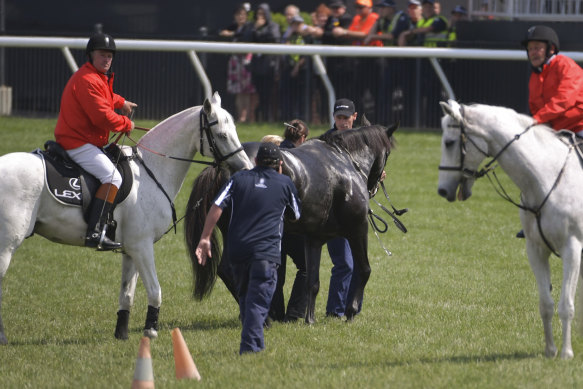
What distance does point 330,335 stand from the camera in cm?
889

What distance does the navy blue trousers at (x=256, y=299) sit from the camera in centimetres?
776

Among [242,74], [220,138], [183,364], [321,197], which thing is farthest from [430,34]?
[183,364]

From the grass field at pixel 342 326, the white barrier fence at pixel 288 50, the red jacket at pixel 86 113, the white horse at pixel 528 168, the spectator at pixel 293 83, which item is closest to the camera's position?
the grass field at pixel 342 326

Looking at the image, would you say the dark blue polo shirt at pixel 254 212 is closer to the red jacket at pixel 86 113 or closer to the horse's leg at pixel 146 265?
the horse's leg at pixel 146 265

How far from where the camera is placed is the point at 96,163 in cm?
841

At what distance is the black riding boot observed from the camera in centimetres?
838

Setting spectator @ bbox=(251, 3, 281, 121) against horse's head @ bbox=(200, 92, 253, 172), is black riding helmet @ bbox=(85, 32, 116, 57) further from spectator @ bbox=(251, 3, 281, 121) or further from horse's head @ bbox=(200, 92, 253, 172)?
spectator @ bbox=(251, 3, 281, 121)

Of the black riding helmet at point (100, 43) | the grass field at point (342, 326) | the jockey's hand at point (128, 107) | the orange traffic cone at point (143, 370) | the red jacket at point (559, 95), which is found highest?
the black riding helmet at point (100, 43)

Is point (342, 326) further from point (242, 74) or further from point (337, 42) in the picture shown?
point (337, 42)

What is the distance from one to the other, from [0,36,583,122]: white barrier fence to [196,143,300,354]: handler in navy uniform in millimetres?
9329

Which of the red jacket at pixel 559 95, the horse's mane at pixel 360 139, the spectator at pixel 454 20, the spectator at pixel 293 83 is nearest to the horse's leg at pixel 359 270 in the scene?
the horse's mane at pixel 360 139

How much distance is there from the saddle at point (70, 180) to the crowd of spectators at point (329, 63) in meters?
9.56

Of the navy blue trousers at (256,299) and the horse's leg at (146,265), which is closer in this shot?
the navy blue trousers at (256,299)

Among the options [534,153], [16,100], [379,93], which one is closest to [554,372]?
[534,153]
